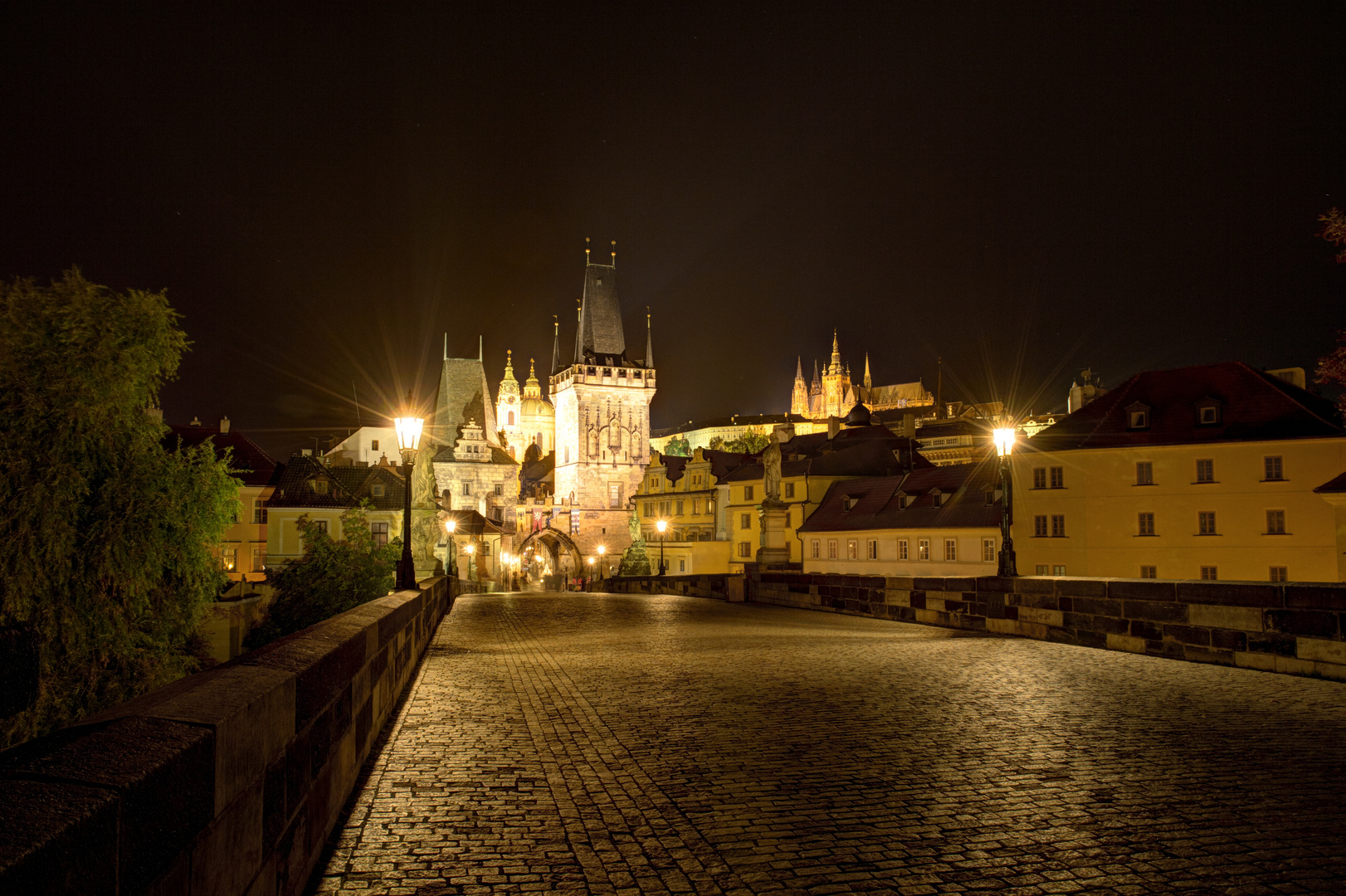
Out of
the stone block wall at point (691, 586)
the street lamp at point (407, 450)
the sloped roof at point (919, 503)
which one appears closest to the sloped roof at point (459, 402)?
the sloped roof at point (919, 503)

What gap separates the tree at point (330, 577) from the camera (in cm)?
2756

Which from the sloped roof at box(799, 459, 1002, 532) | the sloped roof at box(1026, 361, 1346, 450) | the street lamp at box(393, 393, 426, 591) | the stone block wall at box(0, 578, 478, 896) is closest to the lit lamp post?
the street lamp at box(393, 393, 426, 591)

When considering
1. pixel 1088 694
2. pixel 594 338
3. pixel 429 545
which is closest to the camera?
pixel 1088 694

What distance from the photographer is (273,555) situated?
55531 millimetres

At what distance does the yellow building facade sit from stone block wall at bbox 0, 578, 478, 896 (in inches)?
1519

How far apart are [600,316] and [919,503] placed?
64.1m

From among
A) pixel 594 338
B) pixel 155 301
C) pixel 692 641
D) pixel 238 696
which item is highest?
pixel 594 338

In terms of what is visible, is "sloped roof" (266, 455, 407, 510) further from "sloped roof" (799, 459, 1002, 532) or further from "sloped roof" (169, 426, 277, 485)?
"sloped roof" (799, 459, 1002, 532)

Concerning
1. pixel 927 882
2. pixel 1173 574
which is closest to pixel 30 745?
pixel 927 882

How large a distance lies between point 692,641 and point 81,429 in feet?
55.0

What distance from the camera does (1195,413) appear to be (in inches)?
1588

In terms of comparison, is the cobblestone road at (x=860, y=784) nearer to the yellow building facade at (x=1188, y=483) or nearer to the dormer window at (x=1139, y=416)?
the yellow building facade at (x=1188, y=483)

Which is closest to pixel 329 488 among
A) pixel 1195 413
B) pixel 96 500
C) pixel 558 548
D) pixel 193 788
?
pixel 96 500

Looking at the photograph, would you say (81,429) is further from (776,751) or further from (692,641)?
(776,751)
